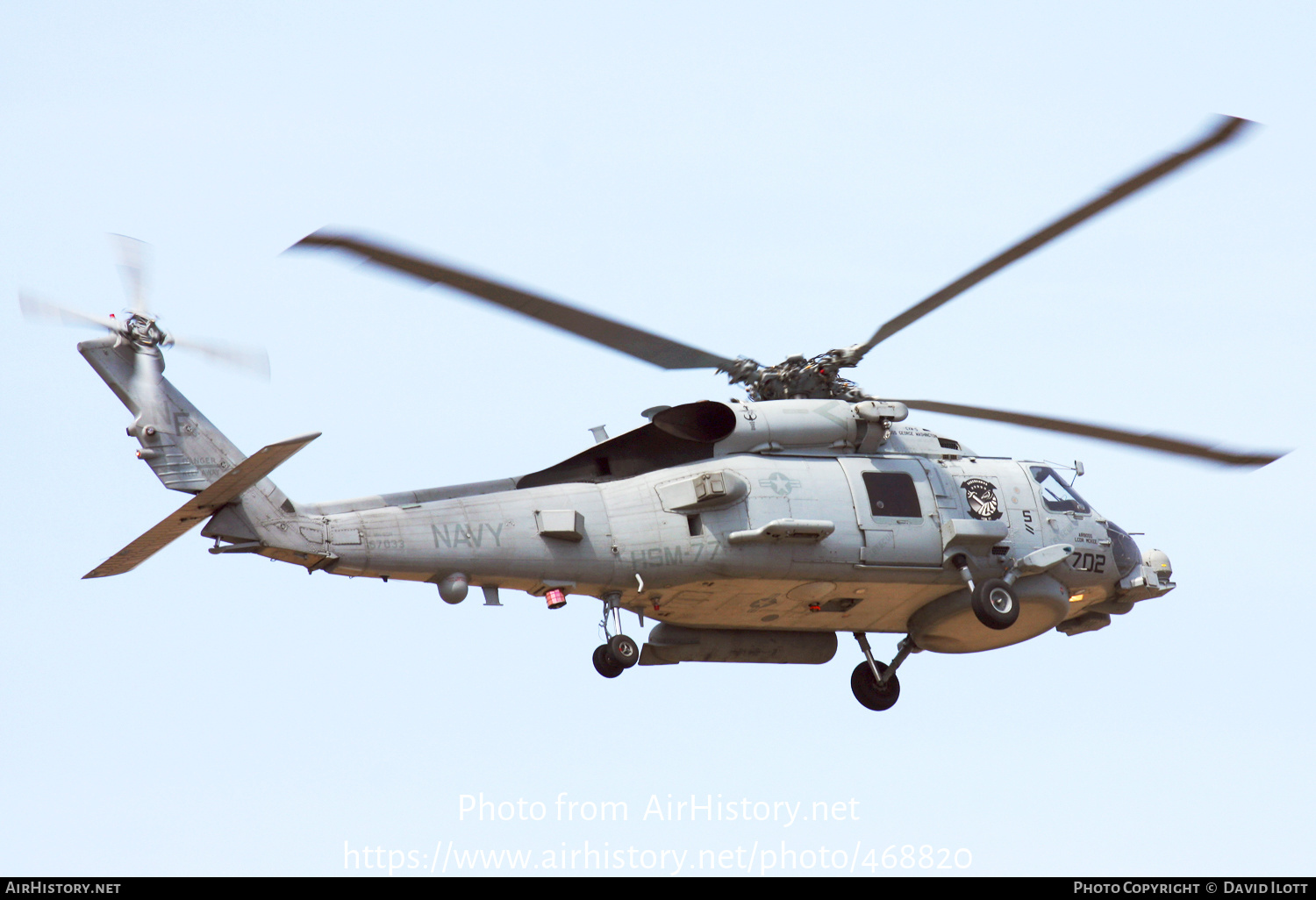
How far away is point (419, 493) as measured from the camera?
68.0 ft

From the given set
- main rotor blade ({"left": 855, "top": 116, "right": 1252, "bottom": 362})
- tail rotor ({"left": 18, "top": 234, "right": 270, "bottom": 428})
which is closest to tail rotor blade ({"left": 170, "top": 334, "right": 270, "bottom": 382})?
tail rotor ({"left": 18, "top": 234, "right": 270, "bottom": 428})

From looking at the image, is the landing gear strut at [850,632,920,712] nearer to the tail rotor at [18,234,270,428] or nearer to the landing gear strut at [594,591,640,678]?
the landing gear strut at [594,591,640,678]

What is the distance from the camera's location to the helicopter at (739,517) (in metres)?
19.4

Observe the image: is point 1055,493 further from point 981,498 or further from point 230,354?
point 230,354

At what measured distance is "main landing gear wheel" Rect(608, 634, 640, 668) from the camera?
21.2 m

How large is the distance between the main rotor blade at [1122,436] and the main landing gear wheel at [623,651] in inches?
200

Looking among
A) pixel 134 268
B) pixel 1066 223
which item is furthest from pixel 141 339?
pixel 1066 223

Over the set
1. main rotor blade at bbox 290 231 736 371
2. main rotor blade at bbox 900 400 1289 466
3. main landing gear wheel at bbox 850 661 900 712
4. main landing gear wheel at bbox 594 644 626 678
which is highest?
main rotor blade at bbox 290 231 736 371

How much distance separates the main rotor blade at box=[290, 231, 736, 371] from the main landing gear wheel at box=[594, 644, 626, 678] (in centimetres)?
357

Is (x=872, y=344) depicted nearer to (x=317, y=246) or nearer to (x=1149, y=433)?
(x=1149, y=433)

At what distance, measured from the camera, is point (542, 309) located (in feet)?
65.2

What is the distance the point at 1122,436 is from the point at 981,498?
6.55ft

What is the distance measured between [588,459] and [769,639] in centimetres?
386
